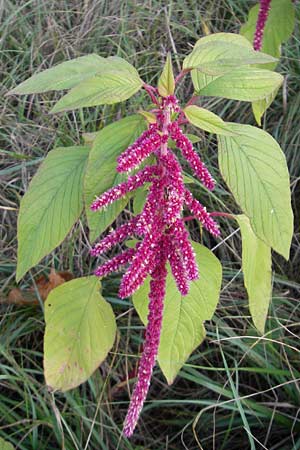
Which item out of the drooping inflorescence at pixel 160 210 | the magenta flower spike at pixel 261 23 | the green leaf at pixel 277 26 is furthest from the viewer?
the green leaf at pixel 277 26

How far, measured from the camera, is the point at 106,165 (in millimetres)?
924

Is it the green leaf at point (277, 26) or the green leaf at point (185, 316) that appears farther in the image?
the green leaf at point (277, 26)

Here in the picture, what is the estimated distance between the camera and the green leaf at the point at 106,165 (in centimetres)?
93

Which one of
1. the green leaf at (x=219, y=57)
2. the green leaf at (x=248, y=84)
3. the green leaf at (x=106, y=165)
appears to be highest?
the green leaf at (x=219, y=57)

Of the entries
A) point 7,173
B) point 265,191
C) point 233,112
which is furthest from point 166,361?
point 233,112

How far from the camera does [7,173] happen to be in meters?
1.99

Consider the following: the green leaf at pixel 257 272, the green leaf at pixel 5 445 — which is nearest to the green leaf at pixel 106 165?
the green leaf at pixel 257 272

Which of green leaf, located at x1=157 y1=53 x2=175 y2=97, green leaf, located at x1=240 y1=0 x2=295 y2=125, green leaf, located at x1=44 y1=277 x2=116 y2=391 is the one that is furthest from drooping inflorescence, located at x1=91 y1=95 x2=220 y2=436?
green leaf, located at x1=240 y1=0 x2=295 y2=125

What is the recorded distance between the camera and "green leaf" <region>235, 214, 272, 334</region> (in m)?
1.04

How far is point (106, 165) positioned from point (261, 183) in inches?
8.9

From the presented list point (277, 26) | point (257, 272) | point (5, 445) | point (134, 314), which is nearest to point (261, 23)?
point (277, 26)

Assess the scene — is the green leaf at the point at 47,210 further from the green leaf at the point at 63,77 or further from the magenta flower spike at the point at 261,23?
the magenta flower spike at the point at 261,23

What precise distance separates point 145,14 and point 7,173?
89cm

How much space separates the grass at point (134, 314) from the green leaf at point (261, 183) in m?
0.52
